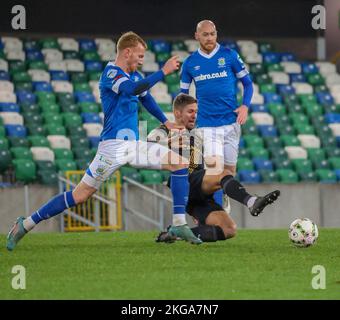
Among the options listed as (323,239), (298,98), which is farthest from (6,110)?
(323,239)

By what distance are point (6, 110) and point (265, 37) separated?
7.90 metres

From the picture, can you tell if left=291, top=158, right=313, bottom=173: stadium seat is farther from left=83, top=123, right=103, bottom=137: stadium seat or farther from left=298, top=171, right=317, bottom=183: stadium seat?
left=83, top=123, right=103, bottom=137: stadium seat

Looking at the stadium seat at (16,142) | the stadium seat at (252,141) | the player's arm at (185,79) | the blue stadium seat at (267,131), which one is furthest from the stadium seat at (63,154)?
the player's arm at (185,79)

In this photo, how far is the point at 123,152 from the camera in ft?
31.7

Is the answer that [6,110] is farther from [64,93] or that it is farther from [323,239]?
[323,239]

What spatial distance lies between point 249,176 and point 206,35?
7.98 m

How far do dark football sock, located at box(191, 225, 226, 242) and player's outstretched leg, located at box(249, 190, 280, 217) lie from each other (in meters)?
1.11

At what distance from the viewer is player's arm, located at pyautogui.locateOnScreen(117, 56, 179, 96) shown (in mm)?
9062

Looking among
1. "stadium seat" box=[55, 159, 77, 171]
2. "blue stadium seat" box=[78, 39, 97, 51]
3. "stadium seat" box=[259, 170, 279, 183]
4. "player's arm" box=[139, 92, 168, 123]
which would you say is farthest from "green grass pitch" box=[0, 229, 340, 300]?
"blue stadium seat" box=[78, 39, 97, 51]

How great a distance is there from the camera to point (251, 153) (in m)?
19.8

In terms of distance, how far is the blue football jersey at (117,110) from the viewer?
31.7ft

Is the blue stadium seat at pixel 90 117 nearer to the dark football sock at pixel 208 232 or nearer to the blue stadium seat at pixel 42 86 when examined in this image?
the blue stadium seat at pixel 42 86
